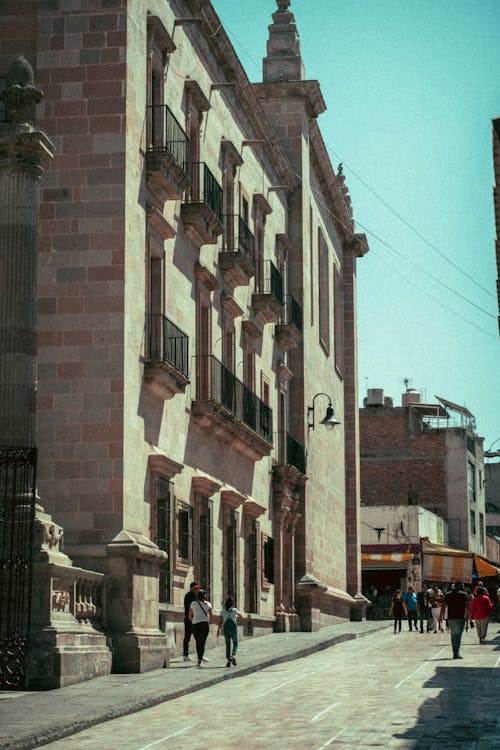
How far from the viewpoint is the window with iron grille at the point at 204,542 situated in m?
29.0

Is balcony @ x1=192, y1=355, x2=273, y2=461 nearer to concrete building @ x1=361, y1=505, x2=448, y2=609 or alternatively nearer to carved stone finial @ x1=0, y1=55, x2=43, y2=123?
carved stone finial @ x1=0, y1=55, x2=43, y2=123

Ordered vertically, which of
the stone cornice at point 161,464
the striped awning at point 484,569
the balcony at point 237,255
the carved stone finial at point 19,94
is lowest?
the striped awning at point 484,569

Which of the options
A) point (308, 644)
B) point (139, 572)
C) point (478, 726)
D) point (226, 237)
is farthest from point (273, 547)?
point (478, 726)

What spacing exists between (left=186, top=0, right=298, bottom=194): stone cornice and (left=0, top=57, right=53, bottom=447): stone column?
998cm

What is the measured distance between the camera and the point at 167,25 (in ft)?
91.1

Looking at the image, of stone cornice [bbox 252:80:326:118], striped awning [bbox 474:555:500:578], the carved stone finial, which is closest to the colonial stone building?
stone cornice [bbox 252:80:326:118]

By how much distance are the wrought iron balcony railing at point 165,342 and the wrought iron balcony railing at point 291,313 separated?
13.0 m

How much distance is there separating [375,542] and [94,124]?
144ft

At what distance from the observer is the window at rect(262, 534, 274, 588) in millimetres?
36375

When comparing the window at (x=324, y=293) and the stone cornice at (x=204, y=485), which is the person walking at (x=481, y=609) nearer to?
the stone cornice at (x=204, y=485)

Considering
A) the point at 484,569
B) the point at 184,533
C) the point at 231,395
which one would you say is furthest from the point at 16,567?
the point at 484,569

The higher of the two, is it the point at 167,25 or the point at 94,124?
the point at 167,25

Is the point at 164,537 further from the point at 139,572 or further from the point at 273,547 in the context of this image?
the point at 273,547

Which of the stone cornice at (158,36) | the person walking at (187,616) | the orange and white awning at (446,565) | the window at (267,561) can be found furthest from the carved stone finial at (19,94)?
the orange and white awning at (446,565)
